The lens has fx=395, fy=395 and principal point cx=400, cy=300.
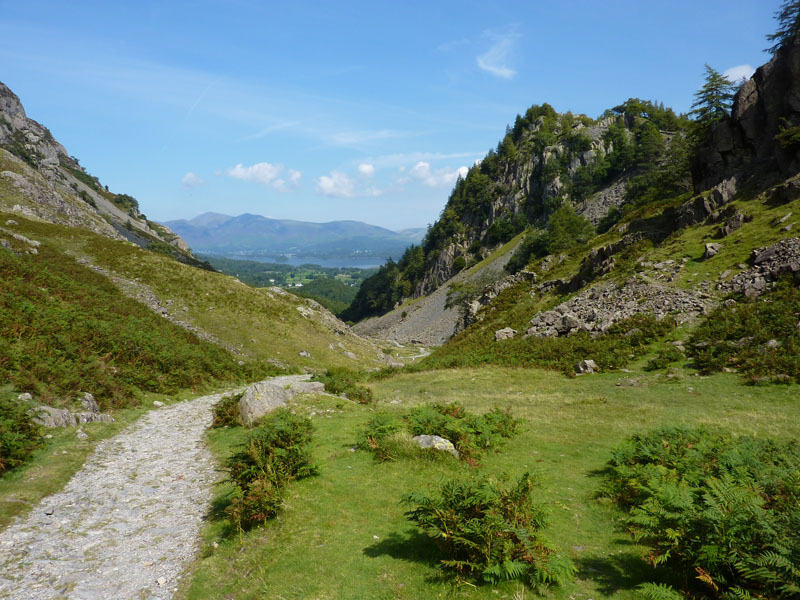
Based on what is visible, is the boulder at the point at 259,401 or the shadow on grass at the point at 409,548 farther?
the boulder at the point at 259,401

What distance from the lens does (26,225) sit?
158 ft

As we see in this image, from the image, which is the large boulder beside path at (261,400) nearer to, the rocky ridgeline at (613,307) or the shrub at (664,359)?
the shrub at (664,359)

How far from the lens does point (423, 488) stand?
10422 mm

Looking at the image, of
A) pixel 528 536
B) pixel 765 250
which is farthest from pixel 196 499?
pixel 765 250

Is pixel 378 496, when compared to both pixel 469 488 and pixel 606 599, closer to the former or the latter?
pixel 469 488

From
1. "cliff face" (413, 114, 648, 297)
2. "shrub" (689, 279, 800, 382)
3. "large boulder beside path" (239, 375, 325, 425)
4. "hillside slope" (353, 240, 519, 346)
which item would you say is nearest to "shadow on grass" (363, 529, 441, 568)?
"large boulder beside path" (239, 375, 325, 425)

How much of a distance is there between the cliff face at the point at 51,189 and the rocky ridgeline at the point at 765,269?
87.4 m

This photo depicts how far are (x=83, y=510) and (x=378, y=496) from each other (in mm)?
8368

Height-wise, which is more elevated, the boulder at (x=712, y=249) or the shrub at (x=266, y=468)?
the boulder at (x=712, y=249)

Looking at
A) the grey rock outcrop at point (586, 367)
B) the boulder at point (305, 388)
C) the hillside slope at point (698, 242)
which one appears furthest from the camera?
the hillside slope at point (698, 242)

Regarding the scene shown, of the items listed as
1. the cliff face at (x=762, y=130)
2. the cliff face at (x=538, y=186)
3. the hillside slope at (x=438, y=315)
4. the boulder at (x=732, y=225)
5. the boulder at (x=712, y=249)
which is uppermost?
the cliff face at (x=538, y=186)

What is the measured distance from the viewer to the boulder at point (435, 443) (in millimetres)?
12867

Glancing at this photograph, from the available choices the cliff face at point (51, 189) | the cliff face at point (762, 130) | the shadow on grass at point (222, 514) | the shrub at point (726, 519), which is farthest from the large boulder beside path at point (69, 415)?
the cliff face at point (51, 189)

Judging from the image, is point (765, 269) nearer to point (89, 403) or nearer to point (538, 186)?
point (89, 403)
